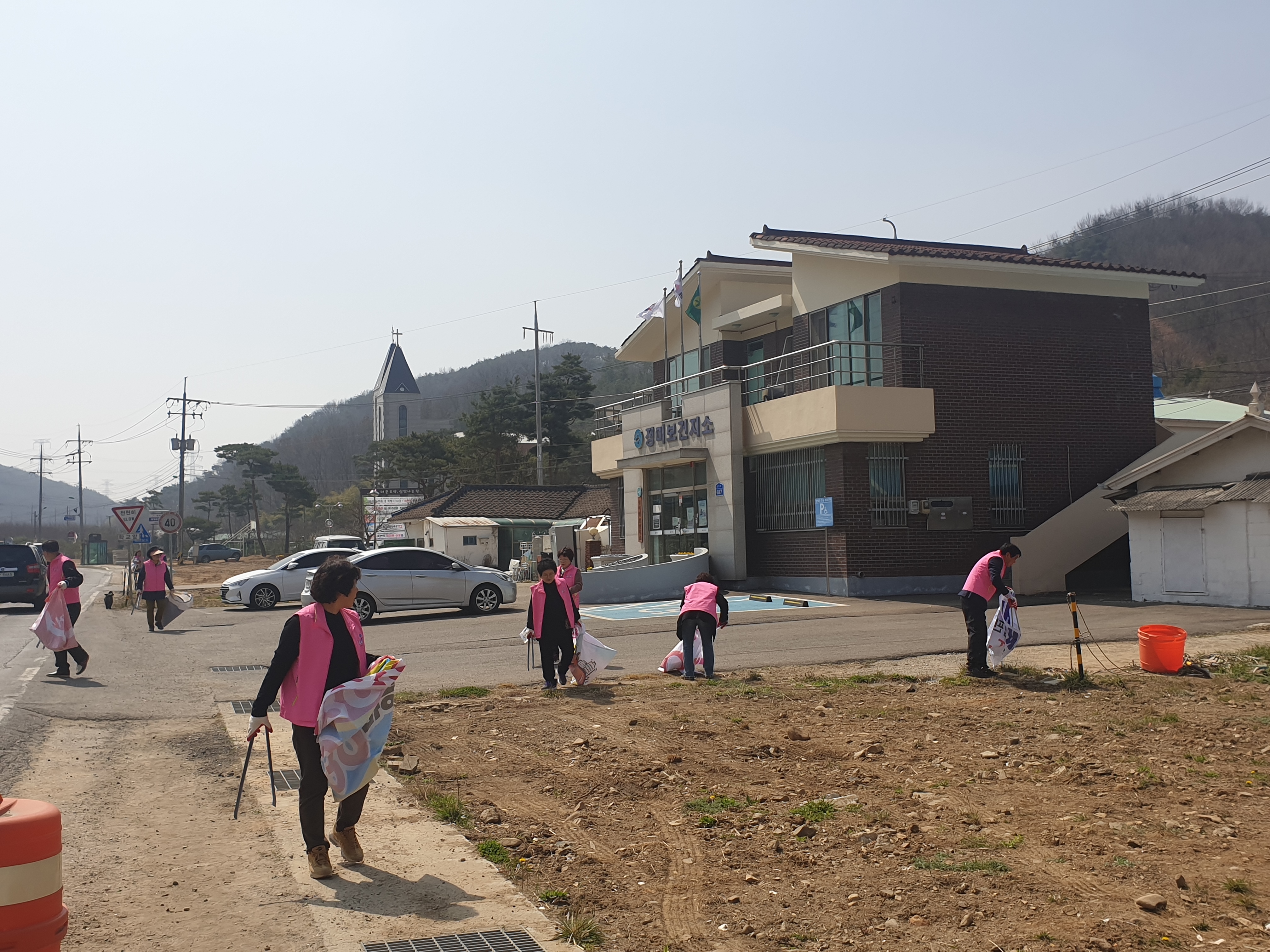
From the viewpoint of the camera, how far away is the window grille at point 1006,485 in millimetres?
26281

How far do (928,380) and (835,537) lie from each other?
4354mm

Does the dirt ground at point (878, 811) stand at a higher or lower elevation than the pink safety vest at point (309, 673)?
lower

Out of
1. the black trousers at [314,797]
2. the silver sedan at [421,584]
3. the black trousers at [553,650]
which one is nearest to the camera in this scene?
the black trousers at [314,797]

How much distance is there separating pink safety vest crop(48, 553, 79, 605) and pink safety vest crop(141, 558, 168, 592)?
26.6 ft

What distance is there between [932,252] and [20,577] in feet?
79.8

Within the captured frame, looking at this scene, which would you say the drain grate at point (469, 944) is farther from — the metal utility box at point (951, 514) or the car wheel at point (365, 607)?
the metal utility box at point (951, 514)

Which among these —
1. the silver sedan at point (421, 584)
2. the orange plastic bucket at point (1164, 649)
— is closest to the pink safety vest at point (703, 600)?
the orange plastic bucket at point (1164, 649)

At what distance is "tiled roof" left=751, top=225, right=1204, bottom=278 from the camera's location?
2578 cm

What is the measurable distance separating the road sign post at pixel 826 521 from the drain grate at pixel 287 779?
18.2 metres

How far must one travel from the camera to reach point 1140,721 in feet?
30.1

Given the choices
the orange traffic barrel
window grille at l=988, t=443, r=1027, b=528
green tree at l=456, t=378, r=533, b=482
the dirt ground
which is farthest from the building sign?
green tree at l=456, t=378, r=533, b=482

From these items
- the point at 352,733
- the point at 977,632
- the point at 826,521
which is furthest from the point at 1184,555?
the point at 352,733

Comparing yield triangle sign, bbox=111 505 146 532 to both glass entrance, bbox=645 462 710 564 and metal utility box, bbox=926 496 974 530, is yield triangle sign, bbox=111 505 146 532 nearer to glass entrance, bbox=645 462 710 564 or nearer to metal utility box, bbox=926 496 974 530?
glass entrance, bbox=645 462 710 564

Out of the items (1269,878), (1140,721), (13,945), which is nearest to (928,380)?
(1140,721)
